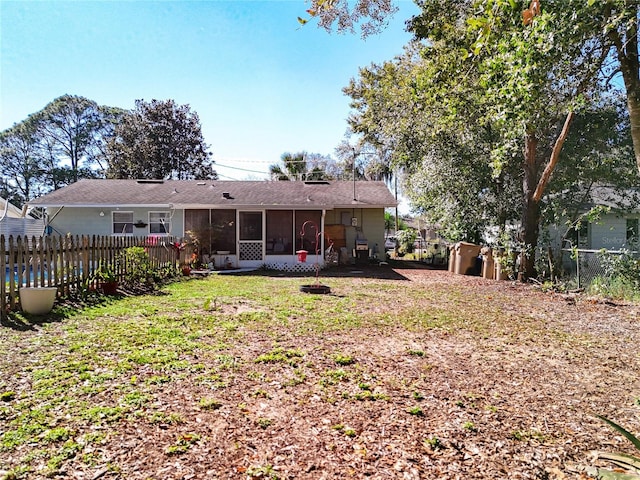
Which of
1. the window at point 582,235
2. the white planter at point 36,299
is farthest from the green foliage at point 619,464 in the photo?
the window at point 582,235

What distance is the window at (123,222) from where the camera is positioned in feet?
58.4

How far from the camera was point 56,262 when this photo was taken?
7.20 metres

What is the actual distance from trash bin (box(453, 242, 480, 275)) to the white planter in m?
13.4

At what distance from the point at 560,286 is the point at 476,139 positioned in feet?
20.1

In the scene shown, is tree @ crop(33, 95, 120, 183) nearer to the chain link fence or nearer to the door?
the door

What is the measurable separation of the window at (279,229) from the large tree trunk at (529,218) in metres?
8.72

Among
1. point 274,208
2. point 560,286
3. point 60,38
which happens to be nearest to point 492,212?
point 560,286

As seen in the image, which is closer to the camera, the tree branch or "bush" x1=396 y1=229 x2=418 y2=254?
the tree branch

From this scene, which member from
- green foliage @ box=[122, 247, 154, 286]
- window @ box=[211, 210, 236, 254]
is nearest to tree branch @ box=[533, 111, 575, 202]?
window @ box=[211, 210, 236, 254]

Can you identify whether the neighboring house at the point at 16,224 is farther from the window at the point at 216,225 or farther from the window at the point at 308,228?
the window at the point at 308,228

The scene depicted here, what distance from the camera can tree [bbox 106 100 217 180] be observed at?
32.7 meters

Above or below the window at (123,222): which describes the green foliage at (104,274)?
below

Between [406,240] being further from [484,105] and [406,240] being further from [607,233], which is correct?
[484,105]

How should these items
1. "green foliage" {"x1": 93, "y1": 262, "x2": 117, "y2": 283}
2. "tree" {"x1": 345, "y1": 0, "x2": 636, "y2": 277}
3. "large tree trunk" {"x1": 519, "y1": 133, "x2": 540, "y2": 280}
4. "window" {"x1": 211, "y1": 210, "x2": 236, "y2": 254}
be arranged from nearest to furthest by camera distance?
1. "tree" {"x1": 345, "y1": 0, "x2": 636, "y2": 277}
2. "green foliage" {"x1": 93, "y1": 262, "x2": 117, "y2": 283}
3. "large tree trunk" {"x1": 519, "y1": 133, "x2": 540, "y2": 280}
4. "window" {"x1": 211, "y1": 210, "x2": 236, "y2": 254}
